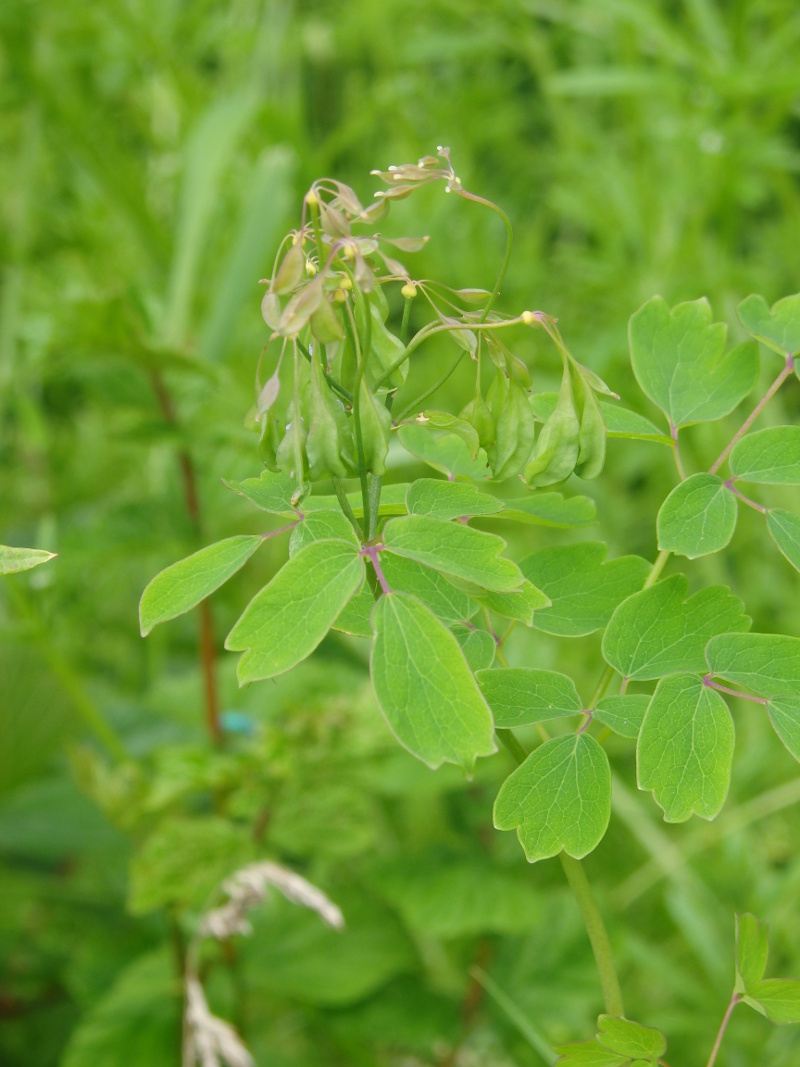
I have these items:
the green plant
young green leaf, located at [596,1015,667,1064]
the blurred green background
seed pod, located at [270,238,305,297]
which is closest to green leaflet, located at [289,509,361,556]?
the green plant

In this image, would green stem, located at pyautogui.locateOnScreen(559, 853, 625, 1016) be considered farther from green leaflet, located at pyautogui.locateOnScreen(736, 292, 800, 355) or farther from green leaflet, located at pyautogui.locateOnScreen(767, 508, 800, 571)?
green leaflet, located at pyautogui.locateOnScreen(736, 292, 800, 355)

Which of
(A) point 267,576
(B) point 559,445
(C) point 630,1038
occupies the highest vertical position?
(B) point 559,445

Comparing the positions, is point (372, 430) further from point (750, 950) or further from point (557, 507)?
point (750, 950)

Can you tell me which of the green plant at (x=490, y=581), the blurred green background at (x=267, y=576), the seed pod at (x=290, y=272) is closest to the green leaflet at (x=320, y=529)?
the green plant at (x=490, y=581)

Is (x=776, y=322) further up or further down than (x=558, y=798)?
further up

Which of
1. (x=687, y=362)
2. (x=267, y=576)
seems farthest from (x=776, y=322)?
(x=267, y=576)

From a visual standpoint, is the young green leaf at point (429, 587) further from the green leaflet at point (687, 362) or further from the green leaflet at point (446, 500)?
the green leaflet at point (687, 362)
